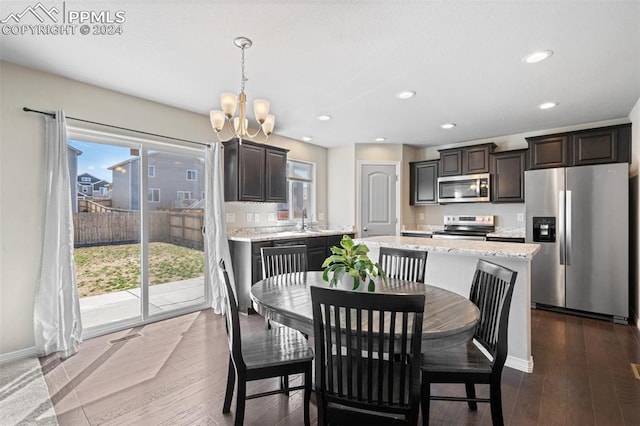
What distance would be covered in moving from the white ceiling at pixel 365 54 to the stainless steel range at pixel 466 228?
5.95 feet

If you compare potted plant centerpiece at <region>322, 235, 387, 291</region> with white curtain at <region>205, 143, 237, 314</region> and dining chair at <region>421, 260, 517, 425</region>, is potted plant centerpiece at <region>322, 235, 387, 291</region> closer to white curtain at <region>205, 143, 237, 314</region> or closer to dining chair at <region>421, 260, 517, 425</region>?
dining chair at <region>421, 260, 517, 425</region>

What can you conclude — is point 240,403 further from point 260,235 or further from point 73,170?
point 73,170

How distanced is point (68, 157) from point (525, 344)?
4369 mm

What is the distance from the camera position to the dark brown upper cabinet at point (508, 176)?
4.49 m

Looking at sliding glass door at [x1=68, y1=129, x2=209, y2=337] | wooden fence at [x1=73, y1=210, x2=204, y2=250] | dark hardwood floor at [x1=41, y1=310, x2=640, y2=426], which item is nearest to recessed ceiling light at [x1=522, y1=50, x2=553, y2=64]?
dark hardwood floor at [x1=41, y1=310, x2=640, y2=426]

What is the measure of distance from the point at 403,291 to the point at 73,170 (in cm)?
324

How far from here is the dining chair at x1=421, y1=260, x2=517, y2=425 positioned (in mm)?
1524

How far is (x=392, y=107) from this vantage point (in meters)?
3.59

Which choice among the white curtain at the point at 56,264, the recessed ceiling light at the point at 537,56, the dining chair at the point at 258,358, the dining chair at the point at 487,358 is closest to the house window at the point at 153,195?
the white curtain at the point at 56,264

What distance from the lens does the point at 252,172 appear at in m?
4.05

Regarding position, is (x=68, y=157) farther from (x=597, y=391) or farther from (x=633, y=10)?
(x=597, y=391)

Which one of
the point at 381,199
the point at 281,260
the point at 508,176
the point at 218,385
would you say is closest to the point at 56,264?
the point at 218,385

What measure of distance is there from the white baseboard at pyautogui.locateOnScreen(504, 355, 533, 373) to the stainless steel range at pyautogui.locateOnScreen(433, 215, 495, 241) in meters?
2.37

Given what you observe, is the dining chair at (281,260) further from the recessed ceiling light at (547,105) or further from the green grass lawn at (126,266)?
the recessed ceiling light at (547,105)
